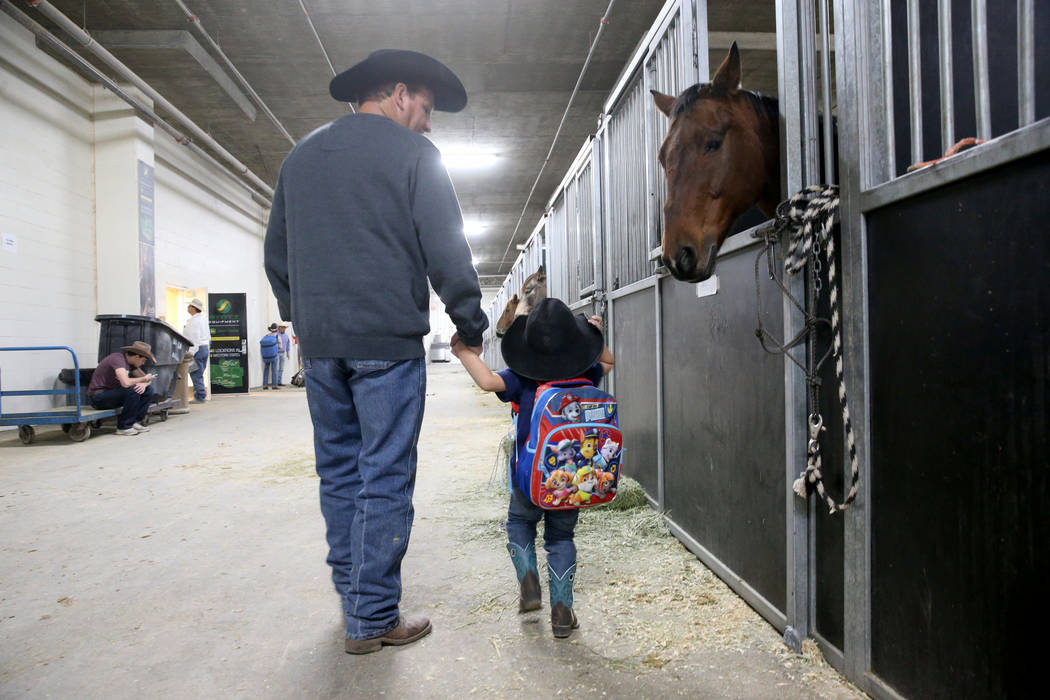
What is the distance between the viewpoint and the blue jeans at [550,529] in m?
1.91

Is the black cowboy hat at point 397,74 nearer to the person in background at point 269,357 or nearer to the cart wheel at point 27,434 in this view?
the cart wheel at point 27,434

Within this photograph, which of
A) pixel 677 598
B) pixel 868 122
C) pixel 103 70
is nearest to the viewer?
pixel 868 122

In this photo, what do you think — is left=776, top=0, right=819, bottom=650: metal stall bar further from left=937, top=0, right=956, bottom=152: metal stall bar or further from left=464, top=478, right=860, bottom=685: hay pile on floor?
left=937, top=0, right=956, bottom=152: metal stall bar

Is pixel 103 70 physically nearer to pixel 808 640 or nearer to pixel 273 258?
pixel 273 258

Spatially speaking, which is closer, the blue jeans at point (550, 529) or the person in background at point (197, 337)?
the blue jeans at point (550, 529)

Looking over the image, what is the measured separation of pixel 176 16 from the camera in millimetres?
7426

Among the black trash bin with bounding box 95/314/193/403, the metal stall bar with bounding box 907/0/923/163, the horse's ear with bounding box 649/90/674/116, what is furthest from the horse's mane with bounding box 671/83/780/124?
the black trash bin with bounding box 95/314/193/403

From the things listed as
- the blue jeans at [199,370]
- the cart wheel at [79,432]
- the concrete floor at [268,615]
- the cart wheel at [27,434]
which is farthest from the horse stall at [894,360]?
the blue jeans at [199,370]

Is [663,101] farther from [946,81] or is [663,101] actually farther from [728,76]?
[946,81]

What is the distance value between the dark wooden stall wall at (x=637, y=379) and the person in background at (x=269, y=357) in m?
12.3

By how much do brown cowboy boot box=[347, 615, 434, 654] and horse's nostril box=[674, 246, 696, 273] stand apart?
4.34 feet

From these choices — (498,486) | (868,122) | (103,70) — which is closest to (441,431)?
(498,486)

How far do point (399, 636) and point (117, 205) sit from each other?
30.9ft

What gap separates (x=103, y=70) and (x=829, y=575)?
10665 millimetres
